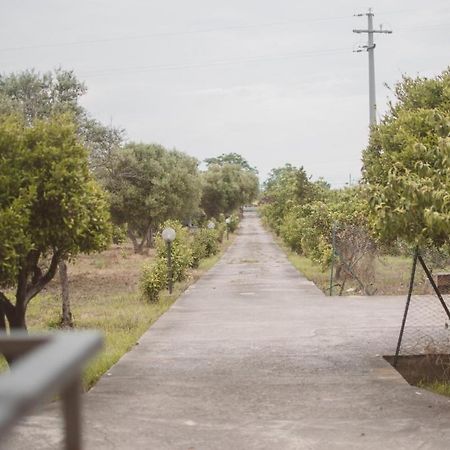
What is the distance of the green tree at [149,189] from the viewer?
1540 inches

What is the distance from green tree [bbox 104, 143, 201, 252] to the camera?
39.1 metres

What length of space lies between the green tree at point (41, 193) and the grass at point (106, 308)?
1362 mm

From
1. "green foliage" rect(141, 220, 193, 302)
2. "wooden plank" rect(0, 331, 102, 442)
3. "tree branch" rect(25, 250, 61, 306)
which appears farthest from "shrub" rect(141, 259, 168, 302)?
"wooden plank" rect(0, 331, 102, 442)

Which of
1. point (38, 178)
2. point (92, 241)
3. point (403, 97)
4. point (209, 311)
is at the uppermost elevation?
point (403, 97)

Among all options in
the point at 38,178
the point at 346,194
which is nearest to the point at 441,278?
the point at 346,194

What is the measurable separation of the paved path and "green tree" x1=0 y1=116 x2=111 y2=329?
5.54ft

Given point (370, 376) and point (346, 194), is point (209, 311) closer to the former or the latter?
point (370, 376)

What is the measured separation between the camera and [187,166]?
45.9 metres

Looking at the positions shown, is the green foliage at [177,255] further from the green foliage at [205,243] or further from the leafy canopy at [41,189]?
the leafy canopy at [41,189]

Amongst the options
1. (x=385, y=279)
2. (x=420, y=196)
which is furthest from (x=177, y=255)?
(x=420, y=196)

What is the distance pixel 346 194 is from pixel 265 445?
21.4 metres

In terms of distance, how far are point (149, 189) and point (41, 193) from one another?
32.8 m

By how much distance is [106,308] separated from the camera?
1650 cm

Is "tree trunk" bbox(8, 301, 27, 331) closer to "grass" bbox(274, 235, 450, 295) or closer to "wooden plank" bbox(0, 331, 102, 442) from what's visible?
"wooden plank" bbox(0, 331, 102, 442)
